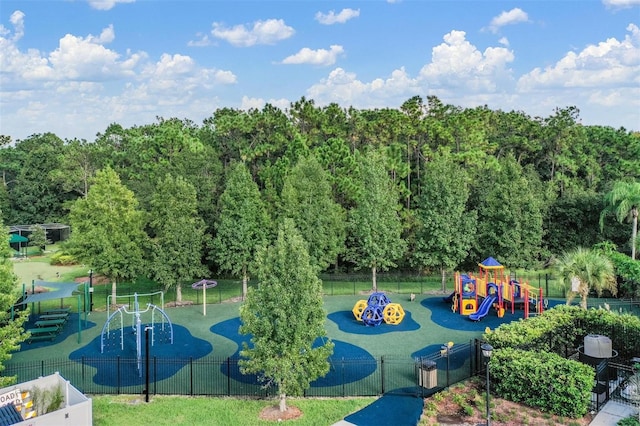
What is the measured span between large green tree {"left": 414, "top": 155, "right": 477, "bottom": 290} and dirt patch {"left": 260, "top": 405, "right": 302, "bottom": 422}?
63.6ft

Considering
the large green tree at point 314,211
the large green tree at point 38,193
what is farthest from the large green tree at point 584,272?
the large green tree at point 38,193

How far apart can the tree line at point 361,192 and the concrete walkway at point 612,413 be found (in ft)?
57.4

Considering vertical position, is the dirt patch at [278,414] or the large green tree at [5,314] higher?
the large green tree at [5,314]

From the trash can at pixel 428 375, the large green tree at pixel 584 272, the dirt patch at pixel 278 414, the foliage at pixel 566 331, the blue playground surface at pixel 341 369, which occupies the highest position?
the large green tree at pixel 584 272

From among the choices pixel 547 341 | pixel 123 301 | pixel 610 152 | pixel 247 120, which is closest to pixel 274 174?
pixel 247 120

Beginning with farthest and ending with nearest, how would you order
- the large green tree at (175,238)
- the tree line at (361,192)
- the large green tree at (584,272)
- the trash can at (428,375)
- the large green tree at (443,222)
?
the large green tree at (443,222)
the tree line at (361,192)
the large green tree at (175,238)
the large green tree at (584,272)
the trash can at (428,375)

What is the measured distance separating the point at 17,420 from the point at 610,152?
166 ft

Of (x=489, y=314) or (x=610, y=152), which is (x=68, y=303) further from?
(x=610, y=152)

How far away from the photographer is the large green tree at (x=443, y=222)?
33.7 metres

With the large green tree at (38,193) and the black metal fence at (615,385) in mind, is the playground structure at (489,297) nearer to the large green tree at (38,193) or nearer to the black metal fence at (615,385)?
the black metal fence at (615,385)

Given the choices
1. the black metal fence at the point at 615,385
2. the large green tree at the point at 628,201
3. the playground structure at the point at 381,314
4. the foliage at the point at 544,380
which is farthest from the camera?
the large green tree at the point at 628,201

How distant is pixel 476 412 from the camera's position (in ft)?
53.3

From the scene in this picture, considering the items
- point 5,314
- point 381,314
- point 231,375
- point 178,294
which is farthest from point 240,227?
point 5,314

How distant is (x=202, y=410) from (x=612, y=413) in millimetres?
12778
